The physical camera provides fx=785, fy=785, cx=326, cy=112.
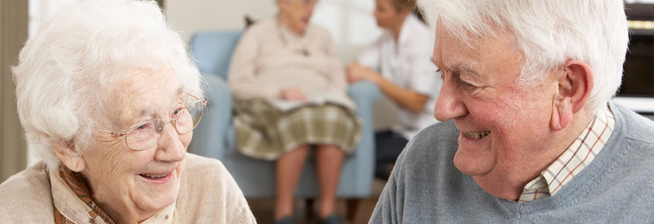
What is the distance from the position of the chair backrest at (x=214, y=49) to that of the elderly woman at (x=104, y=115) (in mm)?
2885

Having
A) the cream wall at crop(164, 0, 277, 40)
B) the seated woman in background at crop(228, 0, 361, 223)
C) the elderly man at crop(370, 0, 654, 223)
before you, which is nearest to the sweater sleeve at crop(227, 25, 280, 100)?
the seated woman in background at crop(228, 0, 361, 223)

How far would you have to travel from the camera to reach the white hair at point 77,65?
1315 millimetres

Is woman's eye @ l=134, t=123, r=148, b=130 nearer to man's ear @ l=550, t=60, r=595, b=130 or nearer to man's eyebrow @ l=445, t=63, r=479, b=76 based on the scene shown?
man's eyebrow @ l=445, t=63, r=479, b=76

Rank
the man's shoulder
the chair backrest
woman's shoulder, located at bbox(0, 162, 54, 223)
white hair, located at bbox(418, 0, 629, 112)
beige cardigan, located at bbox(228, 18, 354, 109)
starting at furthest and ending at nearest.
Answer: the chair backrest < beige cardigan, located at bbox(228, 18, 354, 109) < woman's shoulder, located at bbox(0, 162, 54, 223) < the man's shoulder < white hair, located at bbox(418, 0, 629, 112)

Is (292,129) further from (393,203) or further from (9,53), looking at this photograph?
(393,203)

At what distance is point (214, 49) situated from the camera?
4.35 meters

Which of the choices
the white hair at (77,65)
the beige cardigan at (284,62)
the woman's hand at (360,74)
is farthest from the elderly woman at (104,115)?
the woman's hand at (360,74)

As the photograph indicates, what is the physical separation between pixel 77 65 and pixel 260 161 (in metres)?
2.67

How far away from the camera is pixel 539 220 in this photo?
4.21ft

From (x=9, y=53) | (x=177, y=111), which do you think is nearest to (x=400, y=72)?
(x=9, y=53)

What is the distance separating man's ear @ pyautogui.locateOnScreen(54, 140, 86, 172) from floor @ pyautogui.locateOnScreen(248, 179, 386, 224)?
111 inches

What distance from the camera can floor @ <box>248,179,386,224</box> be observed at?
429 cm

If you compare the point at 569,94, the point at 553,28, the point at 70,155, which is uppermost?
the point at 553,28

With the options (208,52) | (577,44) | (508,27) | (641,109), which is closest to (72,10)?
(508,27)
